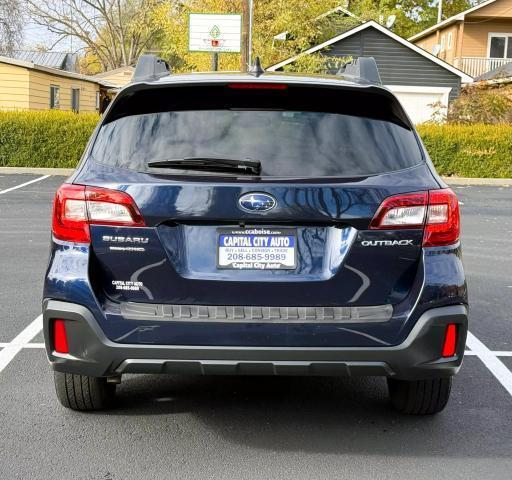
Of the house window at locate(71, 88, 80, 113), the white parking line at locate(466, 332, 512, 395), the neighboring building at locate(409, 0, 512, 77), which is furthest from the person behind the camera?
the neighboring building at locate(409, 0, 512, 77)

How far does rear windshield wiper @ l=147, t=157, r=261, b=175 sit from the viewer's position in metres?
3.68

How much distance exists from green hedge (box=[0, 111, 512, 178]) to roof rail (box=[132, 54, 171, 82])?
1763 centimetres

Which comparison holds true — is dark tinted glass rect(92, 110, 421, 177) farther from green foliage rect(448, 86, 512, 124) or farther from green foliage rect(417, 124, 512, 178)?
green foliage rect(448, 86, 512, 124)

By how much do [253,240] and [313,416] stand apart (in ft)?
4.32

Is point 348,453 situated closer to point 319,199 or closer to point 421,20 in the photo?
point 319,199

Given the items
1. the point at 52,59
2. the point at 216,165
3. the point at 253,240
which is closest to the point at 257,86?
the point at 216,165

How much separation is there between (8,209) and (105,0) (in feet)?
155

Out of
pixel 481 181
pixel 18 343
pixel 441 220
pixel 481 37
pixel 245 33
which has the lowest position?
pixel 481 181

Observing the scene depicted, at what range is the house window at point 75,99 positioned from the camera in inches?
1362

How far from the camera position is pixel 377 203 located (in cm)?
363

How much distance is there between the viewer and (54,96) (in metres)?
31.3

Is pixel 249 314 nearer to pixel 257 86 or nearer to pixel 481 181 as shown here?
pixel 257 86

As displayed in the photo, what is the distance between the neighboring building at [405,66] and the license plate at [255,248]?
96.7 feet

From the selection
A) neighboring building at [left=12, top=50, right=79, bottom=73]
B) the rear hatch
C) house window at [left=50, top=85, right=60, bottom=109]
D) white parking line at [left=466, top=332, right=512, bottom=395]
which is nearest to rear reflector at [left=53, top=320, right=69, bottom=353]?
the rear hatch
